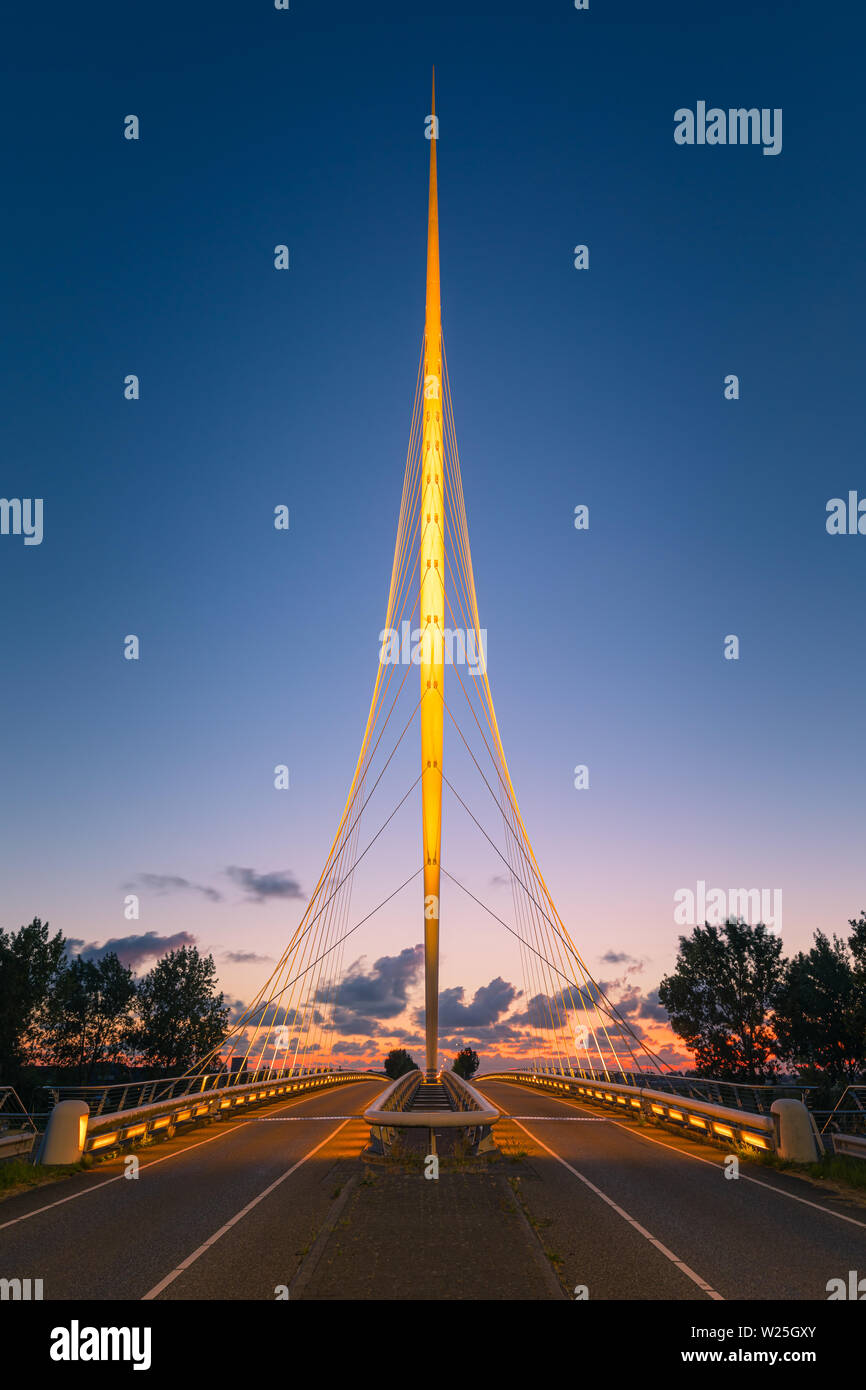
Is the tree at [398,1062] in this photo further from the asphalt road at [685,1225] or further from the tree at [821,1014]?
the asphalt road at [685,1225]

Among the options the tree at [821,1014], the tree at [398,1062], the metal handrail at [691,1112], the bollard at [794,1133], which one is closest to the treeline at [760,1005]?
the tree at [821,1014]

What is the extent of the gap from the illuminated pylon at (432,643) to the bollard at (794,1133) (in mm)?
10837

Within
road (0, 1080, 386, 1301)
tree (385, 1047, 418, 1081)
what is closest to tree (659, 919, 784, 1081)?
road (0, 1080, 386, 1301)

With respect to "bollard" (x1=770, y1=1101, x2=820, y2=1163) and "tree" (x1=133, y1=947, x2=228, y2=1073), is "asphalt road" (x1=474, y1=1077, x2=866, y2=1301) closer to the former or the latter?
"bollard" (x1=770, y1=1101, x2=820, y2=1163)

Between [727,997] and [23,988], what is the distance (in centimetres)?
5043

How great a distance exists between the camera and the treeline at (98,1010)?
63247 mm

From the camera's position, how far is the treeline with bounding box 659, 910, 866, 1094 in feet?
186

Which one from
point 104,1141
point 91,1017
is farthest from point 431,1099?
point 91,1017

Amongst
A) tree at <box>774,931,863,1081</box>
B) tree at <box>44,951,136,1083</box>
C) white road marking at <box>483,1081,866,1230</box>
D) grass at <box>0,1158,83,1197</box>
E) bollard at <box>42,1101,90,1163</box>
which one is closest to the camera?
white road marking at <box>483,1081,866,1230</box>

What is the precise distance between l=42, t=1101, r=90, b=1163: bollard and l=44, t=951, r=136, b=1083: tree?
211 ft

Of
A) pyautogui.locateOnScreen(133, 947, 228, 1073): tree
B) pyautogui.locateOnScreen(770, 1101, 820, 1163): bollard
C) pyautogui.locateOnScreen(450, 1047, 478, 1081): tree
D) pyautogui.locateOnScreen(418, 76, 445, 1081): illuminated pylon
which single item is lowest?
pyautogui.locateOnScreen(450, 1047, 478, 1081): tree

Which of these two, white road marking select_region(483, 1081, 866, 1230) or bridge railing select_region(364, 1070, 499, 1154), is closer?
white road marking select_region(483, 1081, 866, 1230)
